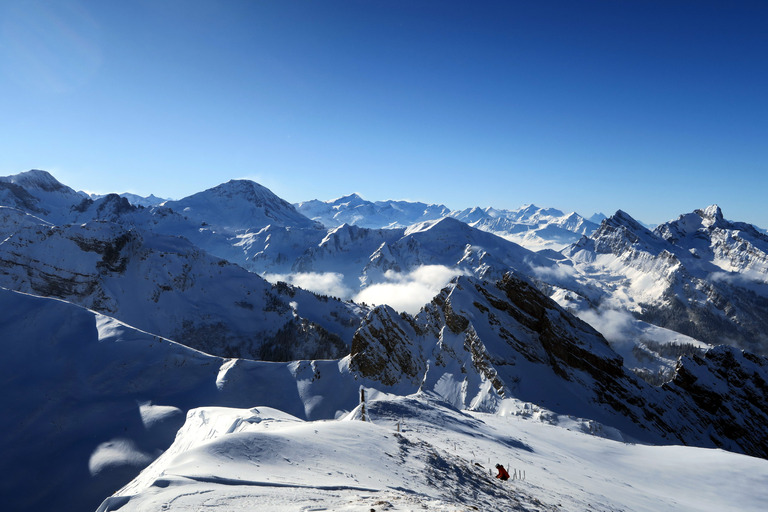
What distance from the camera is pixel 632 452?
34.2 m

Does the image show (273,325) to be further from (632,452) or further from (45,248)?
(632,452)

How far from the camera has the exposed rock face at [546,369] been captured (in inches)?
2270

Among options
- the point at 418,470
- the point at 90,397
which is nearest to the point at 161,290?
the point at 90,397

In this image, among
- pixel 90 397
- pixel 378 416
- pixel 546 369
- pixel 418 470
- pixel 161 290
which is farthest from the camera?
pixel 161 290

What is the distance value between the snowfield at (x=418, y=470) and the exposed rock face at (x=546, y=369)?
22205 mm

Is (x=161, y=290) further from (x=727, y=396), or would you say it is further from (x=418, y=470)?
(x=727, y=396)

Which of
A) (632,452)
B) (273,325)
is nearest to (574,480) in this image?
(632,452)

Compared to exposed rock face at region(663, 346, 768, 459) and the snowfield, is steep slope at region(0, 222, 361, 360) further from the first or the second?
exposed rock face at region(663, 346, 768, 459)

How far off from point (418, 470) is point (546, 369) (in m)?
54.5

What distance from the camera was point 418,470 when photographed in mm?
15445

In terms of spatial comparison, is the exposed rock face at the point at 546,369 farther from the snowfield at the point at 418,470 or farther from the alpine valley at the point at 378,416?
the snowfield at the point at 418,470

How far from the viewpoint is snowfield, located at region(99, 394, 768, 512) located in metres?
11.0

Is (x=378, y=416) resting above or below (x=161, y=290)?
above

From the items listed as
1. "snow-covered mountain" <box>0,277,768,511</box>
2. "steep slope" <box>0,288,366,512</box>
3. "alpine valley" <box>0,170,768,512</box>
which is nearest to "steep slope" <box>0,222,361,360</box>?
"alpine valley" <box>0,170,768,512</box>
